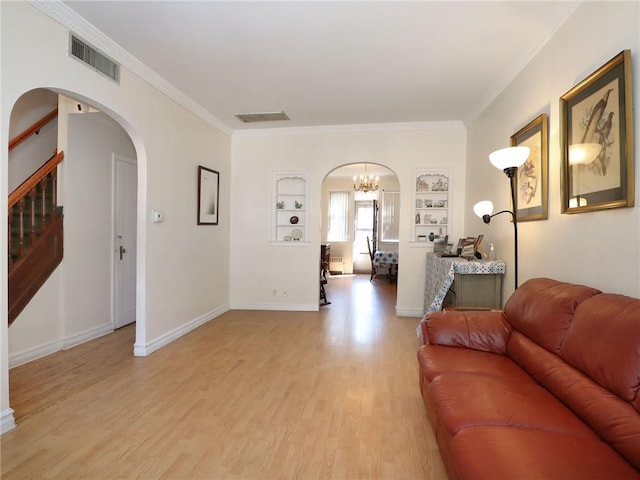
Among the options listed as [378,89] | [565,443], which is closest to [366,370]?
[565,443]

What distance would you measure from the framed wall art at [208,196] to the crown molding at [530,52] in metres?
3.48

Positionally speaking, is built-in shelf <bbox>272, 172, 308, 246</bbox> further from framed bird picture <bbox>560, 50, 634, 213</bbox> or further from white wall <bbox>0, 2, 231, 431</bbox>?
framed bird picture <bbox>560, 50, 634, 213</bbox>

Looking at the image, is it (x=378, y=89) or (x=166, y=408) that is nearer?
(x=166, y=408)

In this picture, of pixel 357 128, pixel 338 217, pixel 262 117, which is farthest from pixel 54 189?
pixel 338 217

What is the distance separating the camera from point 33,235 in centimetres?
334

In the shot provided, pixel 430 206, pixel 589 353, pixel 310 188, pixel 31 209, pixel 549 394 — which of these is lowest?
pixel 549 394

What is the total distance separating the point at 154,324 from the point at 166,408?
1359 millimetres

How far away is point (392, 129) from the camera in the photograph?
5020 millimetres

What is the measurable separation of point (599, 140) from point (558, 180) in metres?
0.52

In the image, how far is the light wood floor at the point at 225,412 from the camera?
71.6 inches

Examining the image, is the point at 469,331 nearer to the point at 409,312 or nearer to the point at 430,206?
the point at 409,312

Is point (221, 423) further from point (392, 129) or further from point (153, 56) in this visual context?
point (392, 129)

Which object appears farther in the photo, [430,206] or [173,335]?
[430,206]

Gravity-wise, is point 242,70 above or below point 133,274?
above
